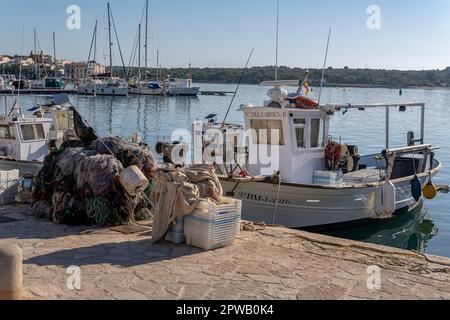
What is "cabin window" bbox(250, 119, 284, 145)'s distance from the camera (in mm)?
12242

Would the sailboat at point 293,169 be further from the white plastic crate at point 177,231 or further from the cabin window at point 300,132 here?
the white plastic crate at point 177,231

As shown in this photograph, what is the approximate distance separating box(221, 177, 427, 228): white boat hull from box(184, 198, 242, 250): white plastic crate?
14.3ft

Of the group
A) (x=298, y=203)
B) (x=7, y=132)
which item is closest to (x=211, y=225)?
(x=298, y=203)

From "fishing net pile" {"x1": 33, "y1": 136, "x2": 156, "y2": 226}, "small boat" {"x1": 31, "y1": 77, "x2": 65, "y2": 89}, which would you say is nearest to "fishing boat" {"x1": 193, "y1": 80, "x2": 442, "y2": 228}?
"fishing net pile" {"x1": 33, "y1": 136, "x2": 156, "y2": 226}

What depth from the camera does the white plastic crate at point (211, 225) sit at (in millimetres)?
7070

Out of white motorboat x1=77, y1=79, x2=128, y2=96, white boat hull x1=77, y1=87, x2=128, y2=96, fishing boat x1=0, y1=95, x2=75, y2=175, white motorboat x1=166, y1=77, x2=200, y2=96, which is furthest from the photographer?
white motorboat x1=166, y1=77, x2=200, y2=96

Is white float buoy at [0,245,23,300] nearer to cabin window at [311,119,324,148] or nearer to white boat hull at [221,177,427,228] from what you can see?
white boat hull at [221,177,427,228]

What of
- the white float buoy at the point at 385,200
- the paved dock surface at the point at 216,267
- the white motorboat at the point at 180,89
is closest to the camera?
the paved dock surface at the point at 216,267

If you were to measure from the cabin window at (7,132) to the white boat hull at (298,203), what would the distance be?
753 cm

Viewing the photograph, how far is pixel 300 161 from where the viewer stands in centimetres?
1236

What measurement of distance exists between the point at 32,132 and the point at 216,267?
11.4m

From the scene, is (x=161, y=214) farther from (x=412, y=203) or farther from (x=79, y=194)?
(x=412, y=203)

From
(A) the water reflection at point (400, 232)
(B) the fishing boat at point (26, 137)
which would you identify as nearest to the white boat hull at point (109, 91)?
(B) the fishing boat at point (26, 137)

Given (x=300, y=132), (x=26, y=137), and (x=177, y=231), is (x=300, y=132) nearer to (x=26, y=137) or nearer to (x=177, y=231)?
(x=177, y=231)
